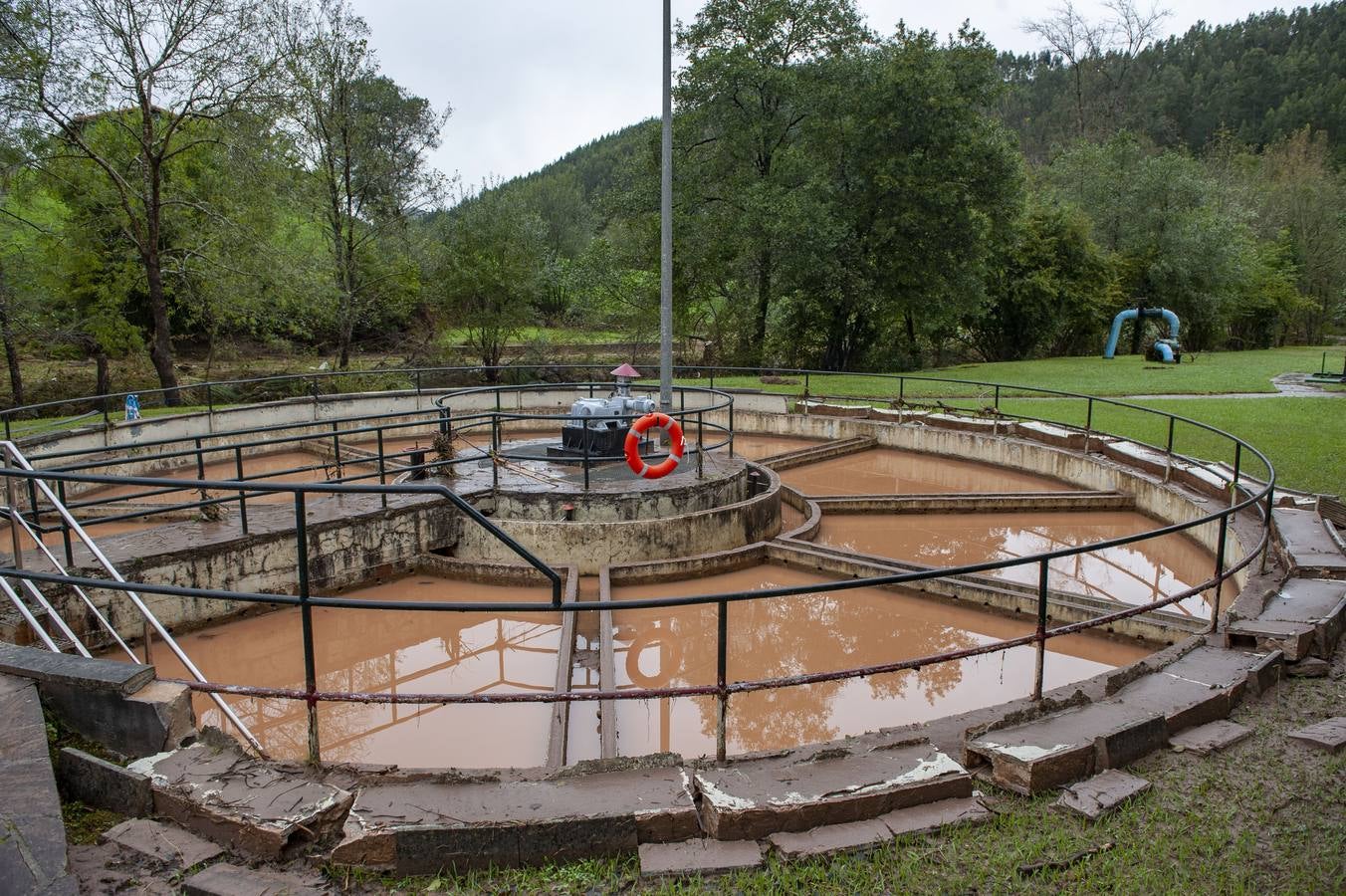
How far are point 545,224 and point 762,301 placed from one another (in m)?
8.55

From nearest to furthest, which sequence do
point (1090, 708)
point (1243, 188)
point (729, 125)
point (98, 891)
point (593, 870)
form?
point (98, 891)
point (593, 870)
point (1090, 708)
point (729, 125)
point (1243, 188)

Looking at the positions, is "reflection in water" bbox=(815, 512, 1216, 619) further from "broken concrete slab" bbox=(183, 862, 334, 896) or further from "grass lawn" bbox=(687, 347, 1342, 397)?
"broken concrete slab" bbox=(183, 862, 334, 896)

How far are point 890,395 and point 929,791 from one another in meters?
19.9

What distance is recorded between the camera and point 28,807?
3529mm

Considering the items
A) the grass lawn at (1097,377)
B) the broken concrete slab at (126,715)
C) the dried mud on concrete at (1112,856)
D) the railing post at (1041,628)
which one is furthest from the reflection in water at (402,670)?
the grass lawn at (1097,377)

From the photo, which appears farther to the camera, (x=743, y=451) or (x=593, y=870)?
(x=743, y=451)

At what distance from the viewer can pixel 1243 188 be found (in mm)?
51531

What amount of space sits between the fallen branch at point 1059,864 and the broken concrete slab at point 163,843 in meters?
3.51

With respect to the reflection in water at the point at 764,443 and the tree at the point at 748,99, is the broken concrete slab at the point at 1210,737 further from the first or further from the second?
the tree at the point at 748,99

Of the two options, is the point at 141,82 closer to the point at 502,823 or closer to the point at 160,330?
the point at 160,330

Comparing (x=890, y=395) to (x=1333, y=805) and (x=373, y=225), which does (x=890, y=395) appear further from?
(x=1333, y=805)

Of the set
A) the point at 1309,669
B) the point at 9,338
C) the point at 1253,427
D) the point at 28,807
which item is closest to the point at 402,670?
the point at 28,807

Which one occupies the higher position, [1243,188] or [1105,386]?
[1243,188]

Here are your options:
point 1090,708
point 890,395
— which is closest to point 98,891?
point 1090,708
